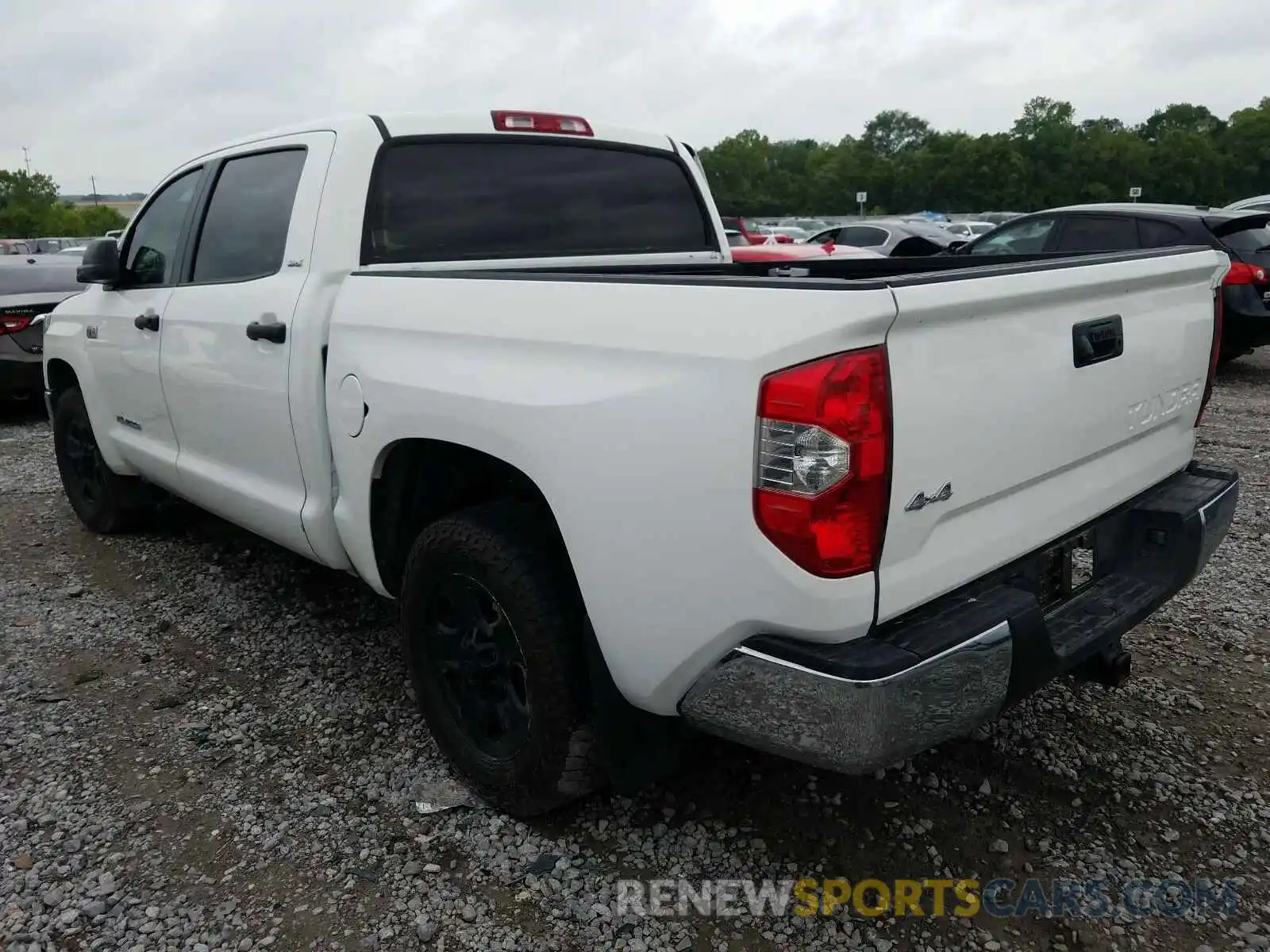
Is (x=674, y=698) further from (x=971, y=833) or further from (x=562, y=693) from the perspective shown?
(x=971, y=833)

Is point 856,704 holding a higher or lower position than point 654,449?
lower

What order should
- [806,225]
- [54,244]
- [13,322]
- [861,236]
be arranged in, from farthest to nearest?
1. [806,225]
2. [54,244]
3. [861,236]
4. [13,322]

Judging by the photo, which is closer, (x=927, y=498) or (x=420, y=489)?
(x=927, y=498)

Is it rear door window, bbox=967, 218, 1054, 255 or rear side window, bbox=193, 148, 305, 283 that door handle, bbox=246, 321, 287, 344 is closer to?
rear side window, bbox=193, 148, 305, 283

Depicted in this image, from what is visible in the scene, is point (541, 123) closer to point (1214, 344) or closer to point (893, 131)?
point (1214, 344)

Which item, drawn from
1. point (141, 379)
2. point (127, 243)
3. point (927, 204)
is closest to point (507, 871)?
point (141, 379)

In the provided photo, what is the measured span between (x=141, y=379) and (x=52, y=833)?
6.72 feet

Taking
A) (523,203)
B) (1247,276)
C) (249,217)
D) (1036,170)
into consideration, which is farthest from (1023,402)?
(1036,170)

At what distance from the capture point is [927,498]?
1.95 meters

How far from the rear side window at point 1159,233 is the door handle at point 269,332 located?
7.60 metres

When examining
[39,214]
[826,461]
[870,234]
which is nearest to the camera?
[826,461]

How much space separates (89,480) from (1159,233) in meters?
8.24

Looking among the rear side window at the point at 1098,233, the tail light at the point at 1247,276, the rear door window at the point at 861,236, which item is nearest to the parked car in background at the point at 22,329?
the rear side window at the point at 1098,233

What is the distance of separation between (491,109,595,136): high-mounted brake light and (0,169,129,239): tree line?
60.8 m
